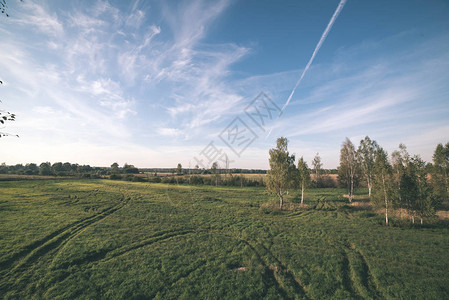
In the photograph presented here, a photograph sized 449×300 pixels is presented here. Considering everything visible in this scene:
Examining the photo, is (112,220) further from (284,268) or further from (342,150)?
(342,150)

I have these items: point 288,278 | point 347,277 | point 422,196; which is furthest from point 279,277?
point 422,196

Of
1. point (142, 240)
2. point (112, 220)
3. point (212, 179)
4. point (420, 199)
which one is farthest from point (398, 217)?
point (212, 179)

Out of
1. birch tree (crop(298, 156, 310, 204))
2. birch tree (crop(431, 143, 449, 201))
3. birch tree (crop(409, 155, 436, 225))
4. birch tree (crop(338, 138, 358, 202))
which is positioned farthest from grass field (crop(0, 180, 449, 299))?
birch tree (crop(431, 143, 449, 201))

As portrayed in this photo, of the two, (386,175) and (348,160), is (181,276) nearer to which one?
(386,175)

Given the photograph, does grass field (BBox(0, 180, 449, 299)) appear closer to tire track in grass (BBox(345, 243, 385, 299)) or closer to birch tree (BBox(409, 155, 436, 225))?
tire track in grass (BBox(345, 243, 385, 299))

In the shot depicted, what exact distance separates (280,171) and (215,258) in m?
21.4

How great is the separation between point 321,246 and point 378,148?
40.8 metres

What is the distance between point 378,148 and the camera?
42562 millimetres

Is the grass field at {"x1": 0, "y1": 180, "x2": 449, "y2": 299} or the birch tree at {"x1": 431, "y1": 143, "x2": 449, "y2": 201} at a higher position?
the birch tree at {"x1": 431, "y1": 143, "x2": 449, "y2": 201}

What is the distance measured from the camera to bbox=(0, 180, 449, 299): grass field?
10445mm

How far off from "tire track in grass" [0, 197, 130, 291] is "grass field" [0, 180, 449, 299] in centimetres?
7

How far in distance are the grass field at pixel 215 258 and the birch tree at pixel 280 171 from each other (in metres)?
8.01

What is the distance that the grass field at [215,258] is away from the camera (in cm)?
1045

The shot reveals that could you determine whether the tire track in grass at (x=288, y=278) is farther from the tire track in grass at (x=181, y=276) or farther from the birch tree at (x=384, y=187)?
the birch tree at (x=384, y=187)
